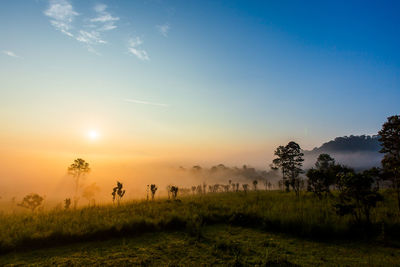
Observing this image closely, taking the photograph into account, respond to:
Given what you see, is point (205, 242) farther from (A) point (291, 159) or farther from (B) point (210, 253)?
(A) point (291, 159)

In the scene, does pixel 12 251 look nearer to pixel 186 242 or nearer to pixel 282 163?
Result: pixel 186 242

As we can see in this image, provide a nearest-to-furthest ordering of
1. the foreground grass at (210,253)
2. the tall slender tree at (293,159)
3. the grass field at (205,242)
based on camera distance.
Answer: the foreground grass at (210,253) < the grass field at (205,242) < the tall slender tree at (293,159)

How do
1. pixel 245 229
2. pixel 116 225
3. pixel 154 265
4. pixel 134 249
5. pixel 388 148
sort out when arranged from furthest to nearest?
1. pixel 388 148
2. pixel 245 229
3. pixel 116 225
4. pixel 134 249
5. pixel 154 265

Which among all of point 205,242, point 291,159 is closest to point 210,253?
point 205,242

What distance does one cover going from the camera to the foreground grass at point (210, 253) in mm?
6758

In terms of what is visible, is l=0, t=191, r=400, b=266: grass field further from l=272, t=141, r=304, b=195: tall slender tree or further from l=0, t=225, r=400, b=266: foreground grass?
l=272, t=141, r=304, b=195: tall slender tree

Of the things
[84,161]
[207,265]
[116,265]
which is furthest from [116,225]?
[84,161]

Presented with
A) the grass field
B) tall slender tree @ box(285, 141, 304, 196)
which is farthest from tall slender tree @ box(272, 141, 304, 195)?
the grass field

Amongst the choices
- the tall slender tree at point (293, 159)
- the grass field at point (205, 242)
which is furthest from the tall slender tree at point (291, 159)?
the grass field at point (205, 242)

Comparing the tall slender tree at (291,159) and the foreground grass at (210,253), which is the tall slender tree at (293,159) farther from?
the foreground grass at (210,253)

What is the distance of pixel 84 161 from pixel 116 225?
201 ft

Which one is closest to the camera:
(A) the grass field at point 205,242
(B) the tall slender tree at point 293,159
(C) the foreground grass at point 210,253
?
(C) the foreground grass at point 210,253

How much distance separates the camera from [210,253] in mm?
7504

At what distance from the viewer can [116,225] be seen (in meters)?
10.0
